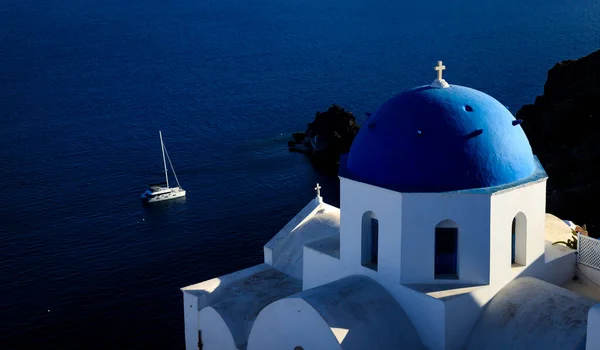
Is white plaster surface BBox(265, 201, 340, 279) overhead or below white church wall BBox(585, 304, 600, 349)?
below

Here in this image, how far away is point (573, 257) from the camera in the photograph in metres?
23.8

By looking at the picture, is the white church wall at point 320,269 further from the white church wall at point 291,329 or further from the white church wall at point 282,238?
the white church wall at point 282,238

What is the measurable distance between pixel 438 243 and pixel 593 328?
5.22 metres

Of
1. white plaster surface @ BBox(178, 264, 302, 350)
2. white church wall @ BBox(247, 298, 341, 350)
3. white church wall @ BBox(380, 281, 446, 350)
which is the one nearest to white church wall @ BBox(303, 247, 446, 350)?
white church wall @ BBox(380, 281, 446, 350)

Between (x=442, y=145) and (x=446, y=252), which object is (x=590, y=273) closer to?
(x=446, y=252)

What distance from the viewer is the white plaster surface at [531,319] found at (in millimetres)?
19844

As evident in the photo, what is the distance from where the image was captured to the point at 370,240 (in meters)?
23.0

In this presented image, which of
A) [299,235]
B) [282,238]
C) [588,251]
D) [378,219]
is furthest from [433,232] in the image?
[282,238]

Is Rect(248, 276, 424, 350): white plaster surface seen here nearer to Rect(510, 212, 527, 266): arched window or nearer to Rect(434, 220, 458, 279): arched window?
Rect(434, 220, 458, 279): arched window

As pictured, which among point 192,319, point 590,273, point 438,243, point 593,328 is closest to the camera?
point 593,328

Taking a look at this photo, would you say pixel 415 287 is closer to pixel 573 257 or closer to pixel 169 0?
pixel 573 257

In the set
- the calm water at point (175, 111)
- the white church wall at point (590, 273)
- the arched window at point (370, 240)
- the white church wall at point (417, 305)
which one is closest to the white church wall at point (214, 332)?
the white church wall at point (417, 305)

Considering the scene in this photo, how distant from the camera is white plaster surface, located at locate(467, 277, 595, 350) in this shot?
65.1ft

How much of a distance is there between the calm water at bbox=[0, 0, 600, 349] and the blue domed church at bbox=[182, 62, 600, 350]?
18.3 meters
